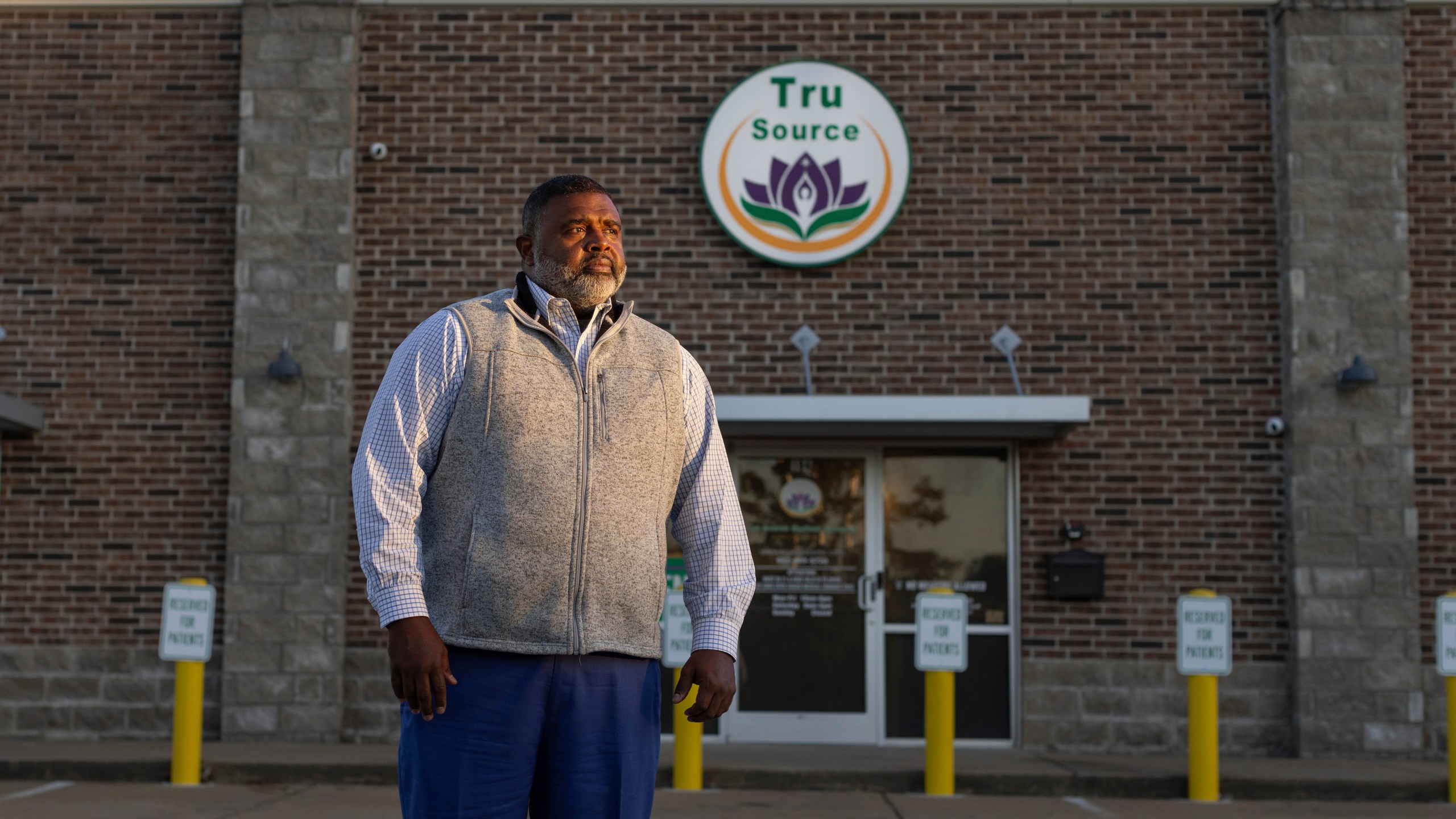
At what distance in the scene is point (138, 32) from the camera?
1023 cm

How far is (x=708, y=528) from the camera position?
304cm

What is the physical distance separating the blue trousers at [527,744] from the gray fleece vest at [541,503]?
54 millimetres

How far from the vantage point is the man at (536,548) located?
2646 mm

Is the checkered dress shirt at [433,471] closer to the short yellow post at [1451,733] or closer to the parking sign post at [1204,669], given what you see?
the parking sign post at [1204,669]

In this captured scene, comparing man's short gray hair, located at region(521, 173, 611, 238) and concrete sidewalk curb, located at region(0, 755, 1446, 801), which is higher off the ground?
man's short gray hair, located at region(521, 173, 611, 238)

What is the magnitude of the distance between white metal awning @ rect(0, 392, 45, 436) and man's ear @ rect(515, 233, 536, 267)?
7493 millimetres

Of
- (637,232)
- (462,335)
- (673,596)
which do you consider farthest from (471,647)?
(637,232)

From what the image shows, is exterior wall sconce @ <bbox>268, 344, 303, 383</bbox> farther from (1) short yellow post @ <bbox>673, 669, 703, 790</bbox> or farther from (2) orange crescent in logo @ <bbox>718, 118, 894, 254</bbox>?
(1) short yellow post @ <bbox>673, 669, 703, 790</bbox>

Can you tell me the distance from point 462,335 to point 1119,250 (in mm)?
7913

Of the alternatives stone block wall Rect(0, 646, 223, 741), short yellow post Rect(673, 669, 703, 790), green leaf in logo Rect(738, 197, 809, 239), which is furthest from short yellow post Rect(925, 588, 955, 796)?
stone block wall Rect(0, 646, 223, 741)

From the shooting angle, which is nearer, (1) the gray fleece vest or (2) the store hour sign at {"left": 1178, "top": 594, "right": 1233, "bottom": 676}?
(1) the gray fleece vest

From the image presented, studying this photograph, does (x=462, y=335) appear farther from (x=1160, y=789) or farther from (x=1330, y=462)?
(x=1330, y=462)

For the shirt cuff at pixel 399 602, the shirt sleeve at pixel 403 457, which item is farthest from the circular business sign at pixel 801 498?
the shirt cuff at pixel 399 602

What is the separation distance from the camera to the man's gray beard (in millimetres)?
2951
